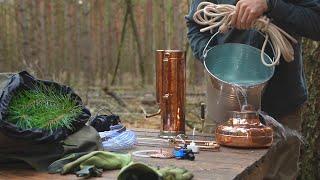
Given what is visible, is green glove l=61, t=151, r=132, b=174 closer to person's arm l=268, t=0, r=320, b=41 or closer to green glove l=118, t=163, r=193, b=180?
green glove l=118, t=163, r=193, b=180

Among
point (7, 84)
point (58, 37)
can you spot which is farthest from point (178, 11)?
point (7, 84)

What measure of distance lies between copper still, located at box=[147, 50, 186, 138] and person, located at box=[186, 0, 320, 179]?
0.17m

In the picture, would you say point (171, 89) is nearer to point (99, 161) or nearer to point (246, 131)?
point (246, 131)

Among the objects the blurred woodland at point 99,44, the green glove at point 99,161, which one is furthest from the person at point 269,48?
the blurred woodland at point 99,44

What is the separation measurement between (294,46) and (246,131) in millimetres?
643

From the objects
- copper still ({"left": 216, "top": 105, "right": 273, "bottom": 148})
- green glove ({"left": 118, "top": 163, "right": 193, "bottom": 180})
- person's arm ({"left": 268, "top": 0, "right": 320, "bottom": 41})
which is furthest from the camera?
person's arm ({"left": 268, "top": 0, "right": 320, "bottom": 41})

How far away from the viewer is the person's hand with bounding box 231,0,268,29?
2.04 meters

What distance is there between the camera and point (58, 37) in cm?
646

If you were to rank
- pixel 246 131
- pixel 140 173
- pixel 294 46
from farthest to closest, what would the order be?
pixel 294 46
pixel 246 131
pixel 140 173

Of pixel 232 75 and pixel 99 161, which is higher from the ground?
pixel 232 75

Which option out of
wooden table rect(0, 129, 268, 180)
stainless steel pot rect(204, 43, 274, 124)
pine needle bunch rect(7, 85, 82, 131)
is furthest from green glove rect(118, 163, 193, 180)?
stainless steel pot rect(204, 43, 274, 124)

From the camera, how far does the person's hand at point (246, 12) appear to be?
2045 millimetres

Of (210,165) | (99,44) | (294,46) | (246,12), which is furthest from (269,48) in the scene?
(99,44)

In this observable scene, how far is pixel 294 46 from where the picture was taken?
93.9 inches
